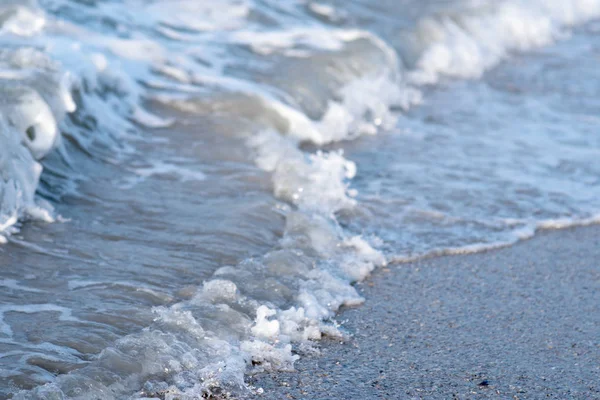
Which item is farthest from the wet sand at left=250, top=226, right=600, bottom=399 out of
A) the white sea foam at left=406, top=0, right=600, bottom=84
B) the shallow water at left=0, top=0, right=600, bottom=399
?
the white sea foam at left=406, top=0, right=600, bottom=84

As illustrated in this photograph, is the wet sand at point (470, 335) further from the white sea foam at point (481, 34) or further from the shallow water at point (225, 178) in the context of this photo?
the white sea foam at point (481, 34)

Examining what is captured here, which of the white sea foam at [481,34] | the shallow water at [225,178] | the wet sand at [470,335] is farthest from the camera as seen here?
the white sea foam at [481,34]

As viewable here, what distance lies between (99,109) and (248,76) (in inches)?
64.3

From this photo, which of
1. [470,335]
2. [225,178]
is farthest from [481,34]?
[470,335]

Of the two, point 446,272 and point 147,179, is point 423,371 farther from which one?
point 147,179

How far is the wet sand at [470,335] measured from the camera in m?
2.92

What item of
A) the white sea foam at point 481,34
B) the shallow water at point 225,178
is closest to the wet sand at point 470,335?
the shallow water at point 225,178

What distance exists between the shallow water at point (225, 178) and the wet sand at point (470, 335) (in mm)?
126

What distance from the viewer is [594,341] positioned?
11.0 feet

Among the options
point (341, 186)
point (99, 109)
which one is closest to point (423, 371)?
point (341, 186)

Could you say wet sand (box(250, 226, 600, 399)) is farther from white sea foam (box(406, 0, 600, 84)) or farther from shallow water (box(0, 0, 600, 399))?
white sea foam (box(406, 0, 600, 84))

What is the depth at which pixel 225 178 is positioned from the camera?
4758 millimetres

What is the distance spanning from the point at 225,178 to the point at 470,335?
1921 mm

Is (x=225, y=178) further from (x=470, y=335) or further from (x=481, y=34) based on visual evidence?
(x=481, y=34)
